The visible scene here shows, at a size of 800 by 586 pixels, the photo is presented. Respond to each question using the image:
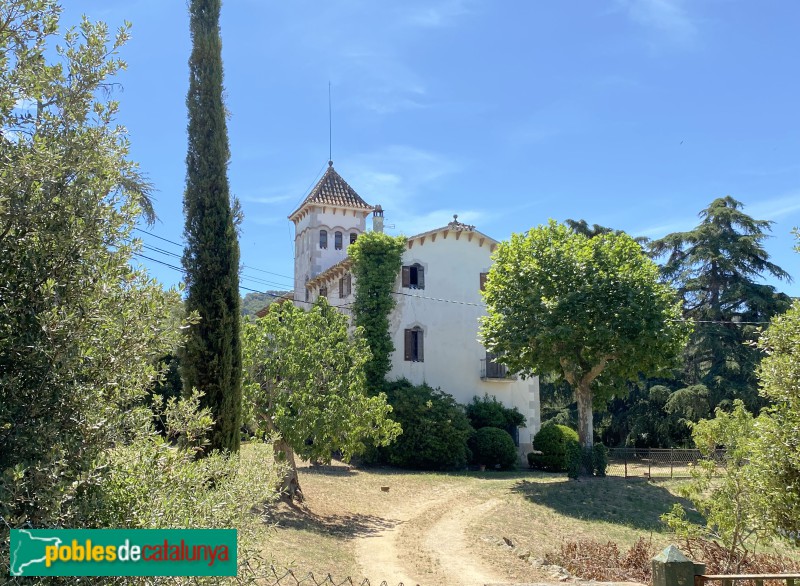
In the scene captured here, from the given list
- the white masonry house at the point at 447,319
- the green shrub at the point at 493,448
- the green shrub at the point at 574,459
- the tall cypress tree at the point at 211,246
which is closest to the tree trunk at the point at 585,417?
the green shrub at the point at 574,459

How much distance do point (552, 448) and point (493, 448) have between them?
302 cm

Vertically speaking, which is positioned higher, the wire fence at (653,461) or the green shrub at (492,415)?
the green shrub at (492,415)

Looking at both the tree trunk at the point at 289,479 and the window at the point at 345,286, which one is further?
the window at the point at 345,286

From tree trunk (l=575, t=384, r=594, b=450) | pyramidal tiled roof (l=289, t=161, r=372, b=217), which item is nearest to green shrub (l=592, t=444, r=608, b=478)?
tree trunk (l=575, t=384, r=594, b=450)

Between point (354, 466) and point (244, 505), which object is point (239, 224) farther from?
point (354, 466)

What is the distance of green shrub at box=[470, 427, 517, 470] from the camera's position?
3175 centimetres

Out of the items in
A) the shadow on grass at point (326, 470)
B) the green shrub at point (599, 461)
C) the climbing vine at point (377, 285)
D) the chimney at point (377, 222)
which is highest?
the chimney at point (377, 222)

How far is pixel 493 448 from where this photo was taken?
104 feet

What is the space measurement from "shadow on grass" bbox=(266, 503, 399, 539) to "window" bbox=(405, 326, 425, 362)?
15216mm

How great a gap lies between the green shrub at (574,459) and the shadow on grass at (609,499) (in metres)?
0.68

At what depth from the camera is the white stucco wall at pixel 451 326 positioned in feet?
113

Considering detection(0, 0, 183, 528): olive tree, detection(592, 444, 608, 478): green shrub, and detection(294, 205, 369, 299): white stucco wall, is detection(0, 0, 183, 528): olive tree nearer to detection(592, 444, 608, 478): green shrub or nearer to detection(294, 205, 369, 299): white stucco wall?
detection(592, 444, 608, 478): green shrub

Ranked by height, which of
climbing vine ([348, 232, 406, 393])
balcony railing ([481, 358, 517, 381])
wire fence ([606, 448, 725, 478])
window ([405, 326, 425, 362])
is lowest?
wire fence ([606, 448, 725, 478])

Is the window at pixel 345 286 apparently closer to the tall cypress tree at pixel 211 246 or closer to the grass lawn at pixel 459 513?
the grass lawn at pixel 459 513
